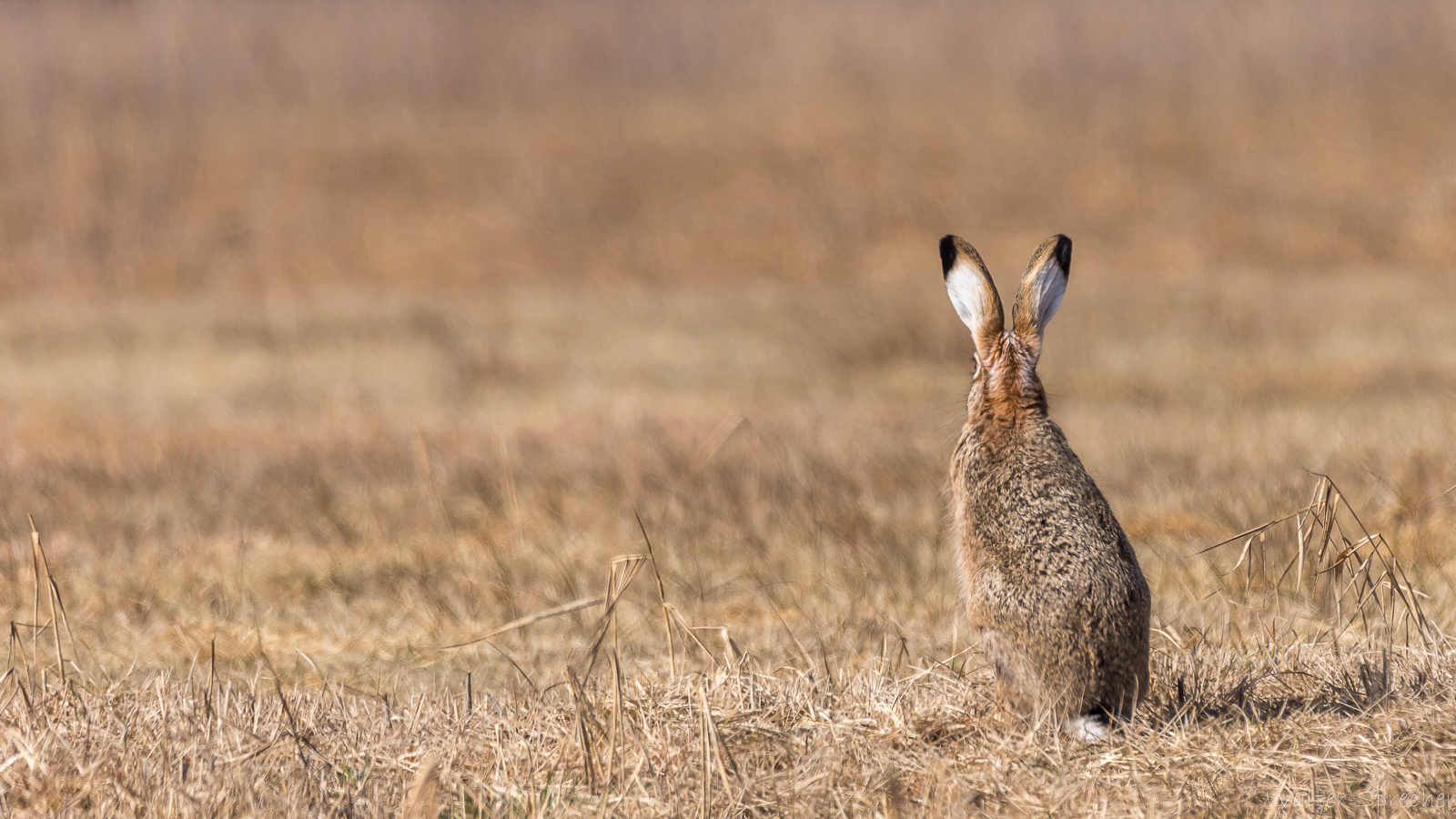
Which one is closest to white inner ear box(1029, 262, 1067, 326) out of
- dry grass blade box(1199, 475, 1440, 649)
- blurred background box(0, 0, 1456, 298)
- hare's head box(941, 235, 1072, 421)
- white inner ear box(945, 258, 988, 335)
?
hare's head box(941, 235, 1072, 421)

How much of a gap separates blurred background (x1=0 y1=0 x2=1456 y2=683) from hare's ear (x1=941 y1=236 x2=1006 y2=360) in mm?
1046

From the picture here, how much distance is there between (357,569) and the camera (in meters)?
6.33

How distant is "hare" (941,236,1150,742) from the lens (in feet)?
10.7

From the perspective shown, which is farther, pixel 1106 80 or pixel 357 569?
pixel 1106 80

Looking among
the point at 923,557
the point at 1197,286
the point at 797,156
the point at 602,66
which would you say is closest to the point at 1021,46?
the point at 797,156

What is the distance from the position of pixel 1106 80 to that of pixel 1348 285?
717cm

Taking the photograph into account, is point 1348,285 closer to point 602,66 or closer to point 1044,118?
point 1044,118

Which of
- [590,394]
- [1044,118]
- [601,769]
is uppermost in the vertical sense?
[1044,118]

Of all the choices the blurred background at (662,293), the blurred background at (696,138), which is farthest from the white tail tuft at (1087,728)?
the blurred background at (696,138)

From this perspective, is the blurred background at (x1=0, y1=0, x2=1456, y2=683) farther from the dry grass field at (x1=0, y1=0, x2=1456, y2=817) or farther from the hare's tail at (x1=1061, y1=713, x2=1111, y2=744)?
the hare's tail at (x1=1061, y1=713, x2=1111, y2=744)

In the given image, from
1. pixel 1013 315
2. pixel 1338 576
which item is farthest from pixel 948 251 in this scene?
pixel 1338 576

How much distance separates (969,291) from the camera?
3.51 m

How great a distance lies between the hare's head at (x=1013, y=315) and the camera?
11.4 feet

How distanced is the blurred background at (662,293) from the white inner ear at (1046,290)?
1.06 meters
